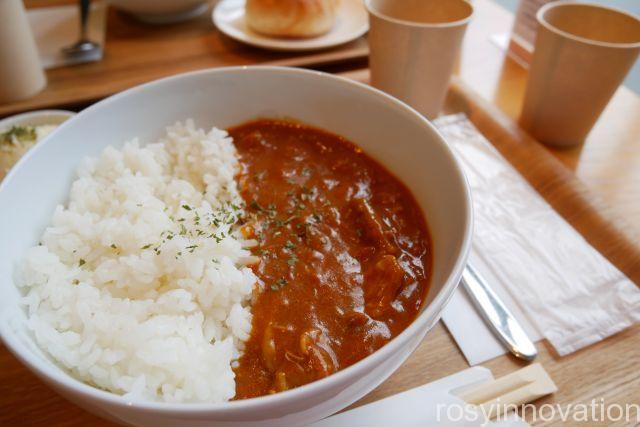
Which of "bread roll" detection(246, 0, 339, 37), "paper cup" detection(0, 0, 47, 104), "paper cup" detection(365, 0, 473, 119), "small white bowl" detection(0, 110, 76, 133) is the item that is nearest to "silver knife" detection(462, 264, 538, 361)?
"paper cup" detection(365, 0, 473, 119)

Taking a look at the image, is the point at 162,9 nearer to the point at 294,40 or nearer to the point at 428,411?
the point at 294,40

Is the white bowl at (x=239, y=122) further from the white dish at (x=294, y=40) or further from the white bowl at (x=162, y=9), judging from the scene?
the white bowl at (x=162, y=9)

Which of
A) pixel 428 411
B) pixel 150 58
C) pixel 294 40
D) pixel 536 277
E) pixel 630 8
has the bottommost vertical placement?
pixel 428 411

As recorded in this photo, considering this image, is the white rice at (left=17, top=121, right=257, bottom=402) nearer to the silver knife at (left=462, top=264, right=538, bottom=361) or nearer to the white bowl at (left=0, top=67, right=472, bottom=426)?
the white bowl at (left=0, top=67, right=472, bottom=426)

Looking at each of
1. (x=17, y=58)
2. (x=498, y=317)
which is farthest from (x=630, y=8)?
(x=17, y=58)

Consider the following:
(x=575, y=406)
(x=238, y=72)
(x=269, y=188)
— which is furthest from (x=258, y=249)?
(x=575, y=406)

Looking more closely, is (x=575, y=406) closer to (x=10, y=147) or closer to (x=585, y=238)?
(x=585, y=238)
